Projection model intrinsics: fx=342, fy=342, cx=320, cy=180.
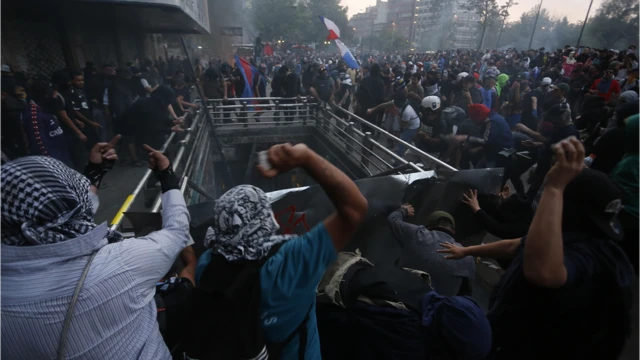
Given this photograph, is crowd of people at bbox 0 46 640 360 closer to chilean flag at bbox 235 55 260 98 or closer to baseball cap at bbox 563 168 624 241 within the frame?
baseball cap at bbox 563 168 624 241

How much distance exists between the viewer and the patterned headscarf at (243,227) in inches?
54.3

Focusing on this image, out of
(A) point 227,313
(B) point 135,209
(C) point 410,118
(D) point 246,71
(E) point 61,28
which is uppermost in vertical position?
(E) point 61,28

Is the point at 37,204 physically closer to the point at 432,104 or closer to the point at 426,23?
the point at 432,104

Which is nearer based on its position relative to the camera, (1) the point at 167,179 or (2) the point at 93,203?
(2) the point at 93,203

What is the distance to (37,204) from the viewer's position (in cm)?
113

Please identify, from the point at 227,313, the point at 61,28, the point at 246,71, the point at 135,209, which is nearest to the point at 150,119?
the point at 135,209

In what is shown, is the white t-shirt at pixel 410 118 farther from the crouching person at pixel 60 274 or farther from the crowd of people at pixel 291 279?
the crouching person at pixel 60 274

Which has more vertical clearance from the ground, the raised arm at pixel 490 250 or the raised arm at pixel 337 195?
the raised arm at pixel 337 195

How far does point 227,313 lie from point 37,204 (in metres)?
0.75

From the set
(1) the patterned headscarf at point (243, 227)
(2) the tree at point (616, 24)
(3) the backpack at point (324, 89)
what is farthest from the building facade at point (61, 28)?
(2) the tree at point (616, 24)

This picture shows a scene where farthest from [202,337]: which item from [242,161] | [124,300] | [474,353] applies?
[242,161]

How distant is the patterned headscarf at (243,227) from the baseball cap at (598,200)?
1.36 metres

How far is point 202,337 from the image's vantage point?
1.39m

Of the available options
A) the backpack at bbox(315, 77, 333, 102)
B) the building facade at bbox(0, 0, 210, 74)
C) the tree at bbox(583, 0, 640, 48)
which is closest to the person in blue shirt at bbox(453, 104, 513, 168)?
the backpack at bbox(315, 77, 333, 102)
